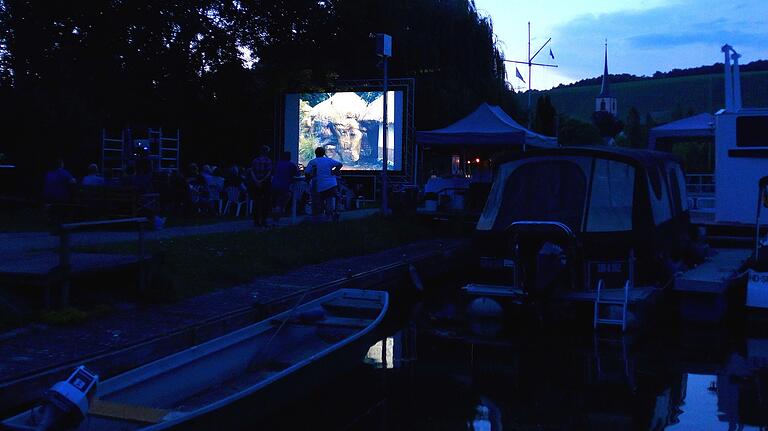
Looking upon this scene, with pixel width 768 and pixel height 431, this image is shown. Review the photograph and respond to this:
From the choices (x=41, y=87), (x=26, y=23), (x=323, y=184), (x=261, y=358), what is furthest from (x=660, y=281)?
(x=26, y=23)

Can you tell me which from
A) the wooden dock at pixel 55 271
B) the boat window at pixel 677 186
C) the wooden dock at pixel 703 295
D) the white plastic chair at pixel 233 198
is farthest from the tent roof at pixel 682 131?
the wooden dock at pixel 55 271

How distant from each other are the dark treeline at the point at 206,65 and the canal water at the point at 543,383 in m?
16.5

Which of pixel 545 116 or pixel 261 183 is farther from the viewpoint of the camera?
pixel 545 116

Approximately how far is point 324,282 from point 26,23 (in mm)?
18683

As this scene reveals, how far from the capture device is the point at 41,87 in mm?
24422

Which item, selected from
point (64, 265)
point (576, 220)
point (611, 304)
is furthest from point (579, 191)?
point (64, 265)

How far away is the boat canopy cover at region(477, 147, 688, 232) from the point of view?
40.4 ft

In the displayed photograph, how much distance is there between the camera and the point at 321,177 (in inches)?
733

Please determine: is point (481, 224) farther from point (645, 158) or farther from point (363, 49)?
point (363, 49)

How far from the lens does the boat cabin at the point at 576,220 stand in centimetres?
1133

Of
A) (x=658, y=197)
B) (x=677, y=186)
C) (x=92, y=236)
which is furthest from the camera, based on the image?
(x=92, y=236)

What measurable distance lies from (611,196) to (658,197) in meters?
1.27

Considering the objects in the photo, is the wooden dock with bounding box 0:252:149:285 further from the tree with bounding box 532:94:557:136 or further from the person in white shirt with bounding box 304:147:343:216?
the tree with bounding box 532:94:557:136

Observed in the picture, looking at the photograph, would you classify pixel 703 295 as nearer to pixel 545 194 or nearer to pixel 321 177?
pixel 545 194
